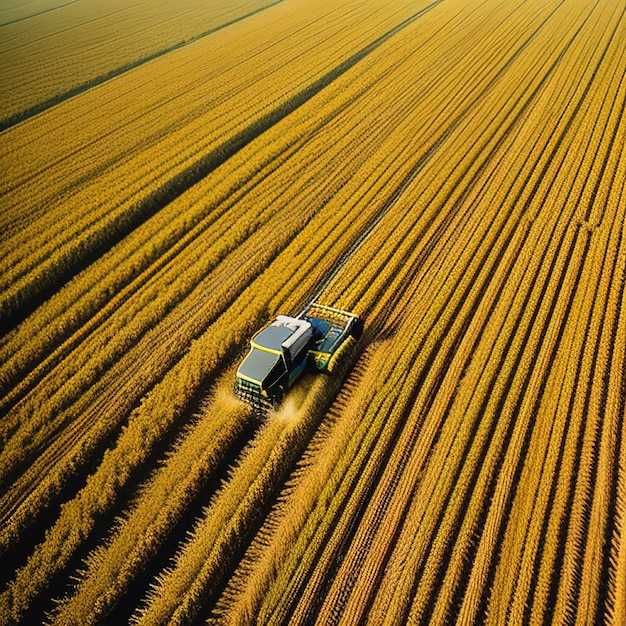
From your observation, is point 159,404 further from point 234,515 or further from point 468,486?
point 468,486

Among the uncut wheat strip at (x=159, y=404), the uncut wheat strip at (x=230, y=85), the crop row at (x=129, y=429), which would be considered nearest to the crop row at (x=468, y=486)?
the crop row at (x=129, y=429)

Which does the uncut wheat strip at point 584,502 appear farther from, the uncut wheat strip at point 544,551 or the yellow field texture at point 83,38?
the yellow field texture at point 83,38

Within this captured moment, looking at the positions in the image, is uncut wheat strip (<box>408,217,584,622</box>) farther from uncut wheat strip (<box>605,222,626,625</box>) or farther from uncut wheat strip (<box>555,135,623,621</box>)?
uncut wheat strip (<box>605,222,626,625</box>)

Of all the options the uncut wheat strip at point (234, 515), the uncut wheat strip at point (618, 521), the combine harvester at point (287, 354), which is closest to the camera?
the uncut wheat strip at point (618, 521)

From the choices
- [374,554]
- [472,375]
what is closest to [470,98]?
[472,375]

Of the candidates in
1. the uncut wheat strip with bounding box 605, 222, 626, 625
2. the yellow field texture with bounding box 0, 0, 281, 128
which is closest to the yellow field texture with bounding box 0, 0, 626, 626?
the uncut wheat strip with bounding box 605, 222, 626, 625
